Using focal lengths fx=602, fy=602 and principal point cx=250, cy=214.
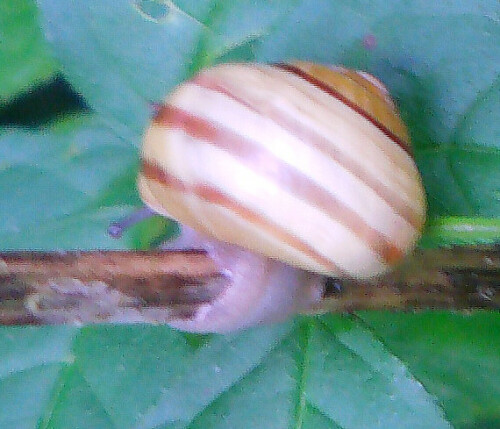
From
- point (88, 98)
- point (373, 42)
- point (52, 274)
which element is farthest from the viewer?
point (88, 98)

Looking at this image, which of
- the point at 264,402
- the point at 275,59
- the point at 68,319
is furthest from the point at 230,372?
the point at 275,59

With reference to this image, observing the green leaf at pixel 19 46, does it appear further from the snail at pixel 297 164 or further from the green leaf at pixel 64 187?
the snail at pixel 297 164

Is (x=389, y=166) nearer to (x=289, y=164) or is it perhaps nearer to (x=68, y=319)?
(x=289, y=164)

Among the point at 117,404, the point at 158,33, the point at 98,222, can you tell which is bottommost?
the point at 117,404

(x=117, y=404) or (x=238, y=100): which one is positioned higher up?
(x=238, y=100)

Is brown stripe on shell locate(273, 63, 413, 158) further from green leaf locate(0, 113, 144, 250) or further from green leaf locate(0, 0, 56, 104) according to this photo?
green leaf locate(0, 0, 56, 104)

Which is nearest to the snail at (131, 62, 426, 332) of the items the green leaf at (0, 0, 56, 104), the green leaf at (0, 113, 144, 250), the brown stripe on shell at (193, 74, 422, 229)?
the brown stripe on shell at (193, 74, 422, 229)

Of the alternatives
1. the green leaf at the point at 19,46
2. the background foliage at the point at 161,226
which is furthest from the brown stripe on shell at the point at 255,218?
the green leaf at the point at 19,46
